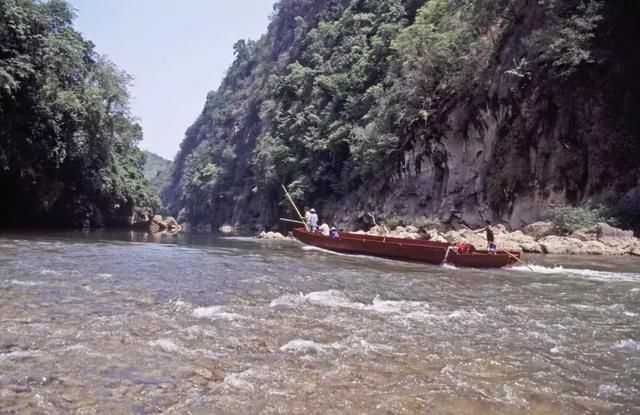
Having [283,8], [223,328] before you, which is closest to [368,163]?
[223,328]

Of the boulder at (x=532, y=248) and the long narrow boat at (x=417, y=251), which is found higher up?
the boulder at (x=532, y=248)

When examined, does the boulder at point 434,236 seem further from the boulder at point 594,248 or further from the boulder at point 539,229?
the boulder at point 594,248

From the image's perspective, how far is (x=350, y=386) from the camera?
4.40 m

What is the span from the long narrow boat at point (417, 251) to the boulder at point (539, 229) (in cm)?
664

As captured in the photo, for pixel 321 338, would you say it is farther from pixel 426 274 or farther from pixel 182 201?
pixel 182 201

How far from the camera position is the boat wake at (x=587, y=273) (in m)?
11.3

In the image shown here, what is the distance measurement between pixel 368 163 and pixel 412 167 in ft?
11.0

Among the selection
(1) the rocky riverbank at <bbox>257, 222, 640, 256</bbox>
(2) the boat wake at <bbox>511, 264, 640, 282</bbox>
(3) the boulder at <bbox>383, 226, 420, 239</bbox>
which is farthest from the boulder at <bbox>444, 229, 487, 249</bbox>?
(2) the boat wake at <bbox>511, 264, 640, 282</bbox>

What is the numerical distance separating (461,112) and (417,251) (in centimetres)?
1461

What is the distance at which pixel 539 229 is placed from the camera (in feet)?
67.6

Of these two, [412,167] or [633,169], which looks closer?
[633,169]

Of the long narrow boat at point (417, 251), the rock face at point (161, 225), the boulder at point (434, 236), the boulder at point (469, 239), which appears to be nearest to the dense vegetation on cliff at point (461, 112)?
the boulder at point (434, 236)

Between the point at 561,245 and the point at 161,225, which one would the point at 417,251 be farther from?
the point at 161,225

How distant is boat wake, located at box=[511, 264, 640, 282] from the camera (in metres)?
11.3
